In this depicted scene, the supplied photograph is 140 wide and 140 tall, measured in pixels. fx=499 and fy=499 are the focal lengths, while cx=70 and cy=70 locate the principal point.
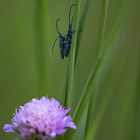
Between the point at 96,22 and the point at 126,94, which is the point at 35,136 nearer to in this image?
the point at 126,94

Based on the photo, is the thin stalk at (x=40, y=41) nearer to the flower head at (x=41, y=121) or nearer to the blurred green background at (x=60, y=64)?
the blurred green background at (x=60, y=64)

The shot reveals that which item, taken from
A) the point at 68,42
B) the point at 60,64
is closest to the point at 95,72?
the point at 68,42

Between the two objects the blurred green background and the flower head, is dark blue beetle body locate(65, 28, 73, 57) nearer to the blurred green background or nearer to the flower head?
the blurred green background

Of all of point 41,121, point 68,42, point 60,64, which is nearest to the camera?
point 41,121

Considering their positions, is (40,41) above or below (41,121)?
above

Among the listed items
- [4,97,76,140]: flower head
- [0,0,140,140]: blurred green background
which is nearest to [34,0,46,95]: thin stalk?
Answer: [0,0,140,140]: blurred green background

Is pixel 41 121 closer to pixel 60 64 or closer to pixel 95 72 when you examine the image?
pixel 95 72
